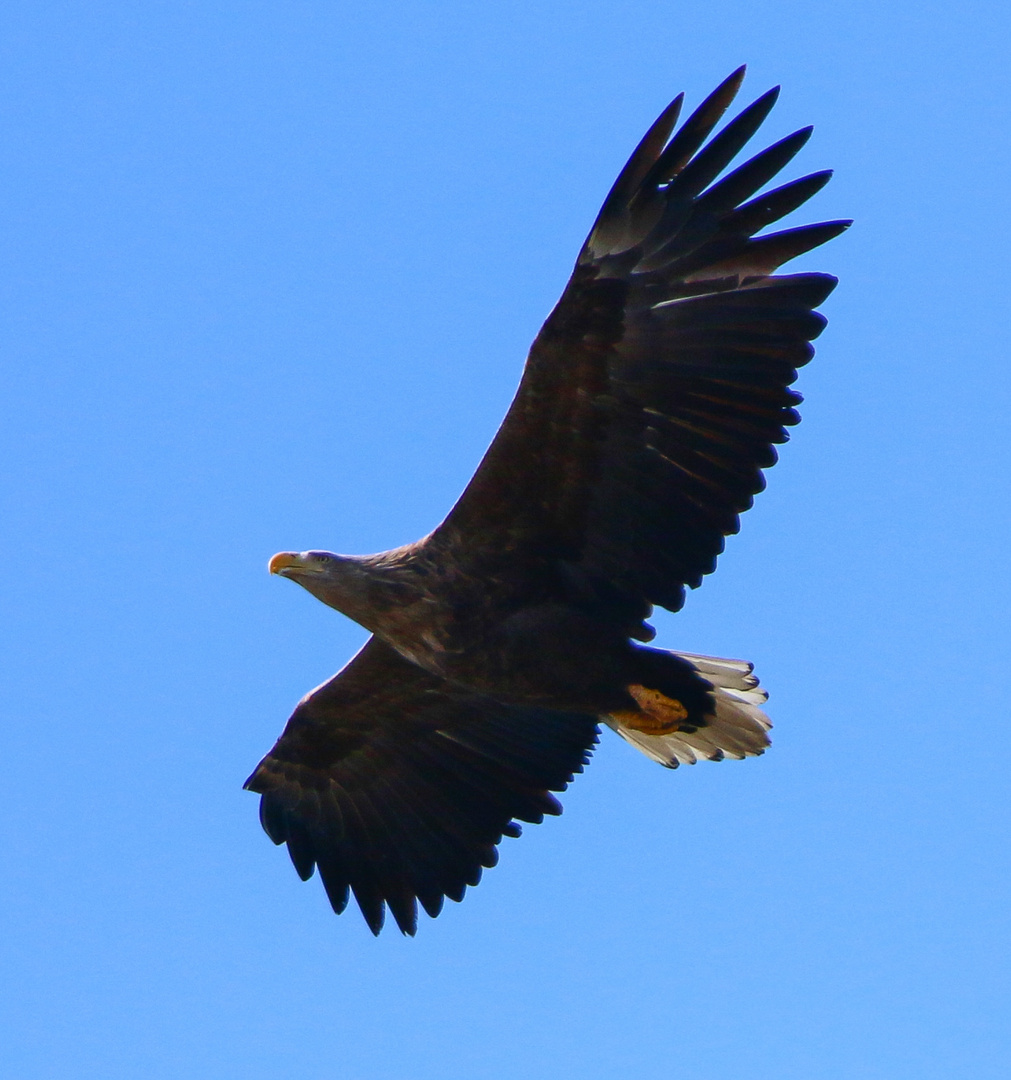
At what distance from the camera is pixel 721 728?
898 centimetres

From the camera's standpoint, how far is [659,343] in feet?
25.9

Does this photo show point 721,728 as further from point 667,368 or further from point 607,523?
point 667,368

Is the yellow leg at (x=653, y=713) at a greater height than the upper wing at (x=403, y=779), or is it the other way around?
the upper wing at (x=403, y=779)

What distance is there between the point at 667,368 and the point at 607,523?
773mm

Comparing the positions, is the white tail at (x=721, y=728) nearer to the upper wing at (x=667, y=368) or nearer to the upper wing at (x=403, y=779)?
the upper wing at (x=403, y=779)

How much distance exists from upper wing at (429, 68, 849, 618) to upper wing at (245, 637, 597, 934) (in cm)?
149

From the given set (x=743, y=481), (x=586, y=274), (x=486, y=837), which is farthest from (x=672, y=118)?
(x=486, y=837)

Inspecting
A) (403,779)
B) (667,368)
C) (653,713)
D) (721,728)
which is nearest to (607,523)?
(667,368)

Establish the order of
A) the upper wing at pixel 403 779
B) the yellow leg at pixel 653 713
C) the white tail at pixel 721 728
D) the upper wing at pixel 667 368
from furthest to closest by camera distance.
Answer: the upper wing at pixel 403 779 < the white tail at pixel 721 728 < the yellow leg at pixel 653 713 < the upper wing at pixel 667 368

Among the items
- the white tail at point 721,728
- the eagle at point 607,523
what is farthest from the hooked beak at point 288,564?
the white tail at point 721,728

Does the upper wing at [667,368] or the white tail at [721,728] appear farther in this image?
the white tail at [721,728]

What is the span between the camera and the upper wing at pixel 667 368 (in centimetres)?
766

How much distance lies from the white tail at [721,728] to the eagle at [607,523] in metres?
0.01

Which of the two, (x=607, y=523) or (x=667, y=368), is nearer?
(x=667, y=368)
